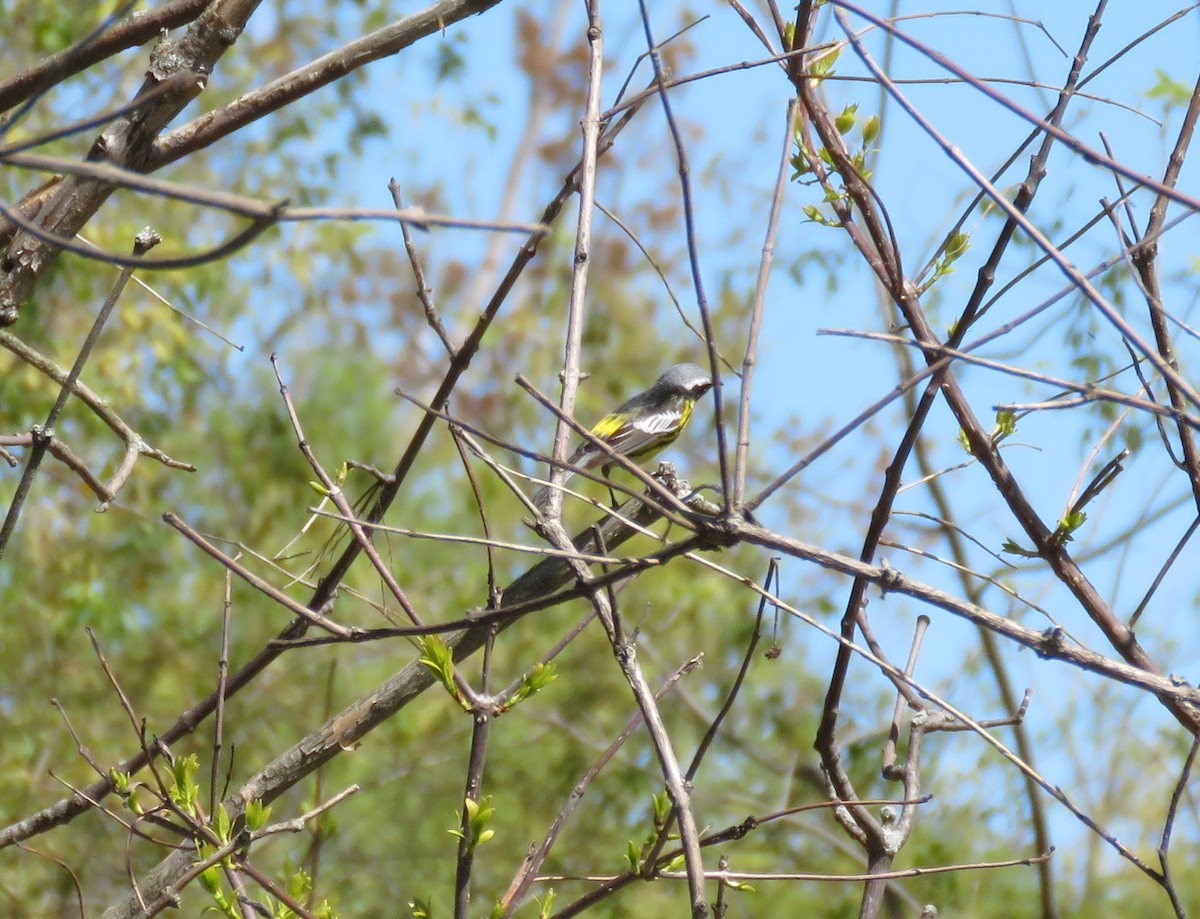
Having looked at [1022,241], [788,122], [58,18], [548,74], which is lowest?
[788,122]

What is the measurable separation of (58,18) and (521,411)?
5.04 meters

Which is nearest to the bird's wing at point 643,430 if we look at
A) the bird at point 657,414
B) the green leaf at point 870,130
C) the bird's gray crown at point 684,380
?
the bird at point 657,414

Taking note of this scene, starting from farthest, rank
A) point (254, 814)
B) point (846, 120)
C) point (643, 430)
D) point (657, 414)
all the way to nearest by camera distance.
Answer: point (657, 414) → point (643, 430) → point (846, 120) → point (254, 814)

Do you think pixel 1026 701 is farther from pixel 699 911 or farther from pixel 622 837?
pixel 622 837

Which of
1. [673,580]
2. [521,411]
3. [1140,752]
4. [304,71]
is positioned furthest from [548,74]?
[304,71]

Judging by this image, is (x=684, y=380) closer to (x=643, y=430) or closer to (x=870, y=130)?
(x=643, y=430)

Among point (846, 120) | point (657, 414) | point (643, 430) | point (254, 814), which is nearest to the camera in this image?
point (254, 814)

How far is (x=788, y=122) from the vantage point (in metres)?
1.94

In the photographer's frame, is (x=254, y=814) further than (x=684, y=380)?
No

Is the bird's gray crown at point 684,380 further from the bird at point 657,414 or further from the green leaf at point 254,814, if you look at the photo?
the green leaf at point 254,814

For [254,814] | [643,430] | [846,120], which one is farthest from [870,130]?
[643,430]

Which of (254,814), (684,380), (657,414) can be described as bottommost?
(254,814)

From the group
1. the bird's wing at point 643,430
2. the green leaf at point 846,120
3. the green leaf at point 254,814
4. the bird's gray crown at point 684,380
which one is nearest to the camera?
the green leaf at point 254,814

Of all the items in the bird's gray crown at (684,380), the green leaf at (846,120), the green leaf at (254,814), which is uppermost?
the bird's gray crown at (684,380)
